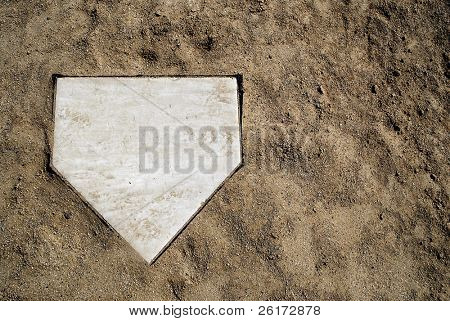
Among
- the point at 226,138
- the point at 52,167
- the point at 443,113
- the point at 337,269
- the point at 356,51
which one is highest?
the point at 356,51

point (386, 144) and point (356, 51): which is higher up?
point (356, 51)

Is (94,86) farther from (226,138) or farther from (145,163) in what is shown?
(226,138)

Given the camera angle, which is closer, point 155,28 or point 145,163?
point 145,163

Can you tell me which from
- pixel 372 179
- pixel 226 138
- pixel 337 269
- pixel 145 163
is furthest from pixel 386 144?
pixel 145 163
